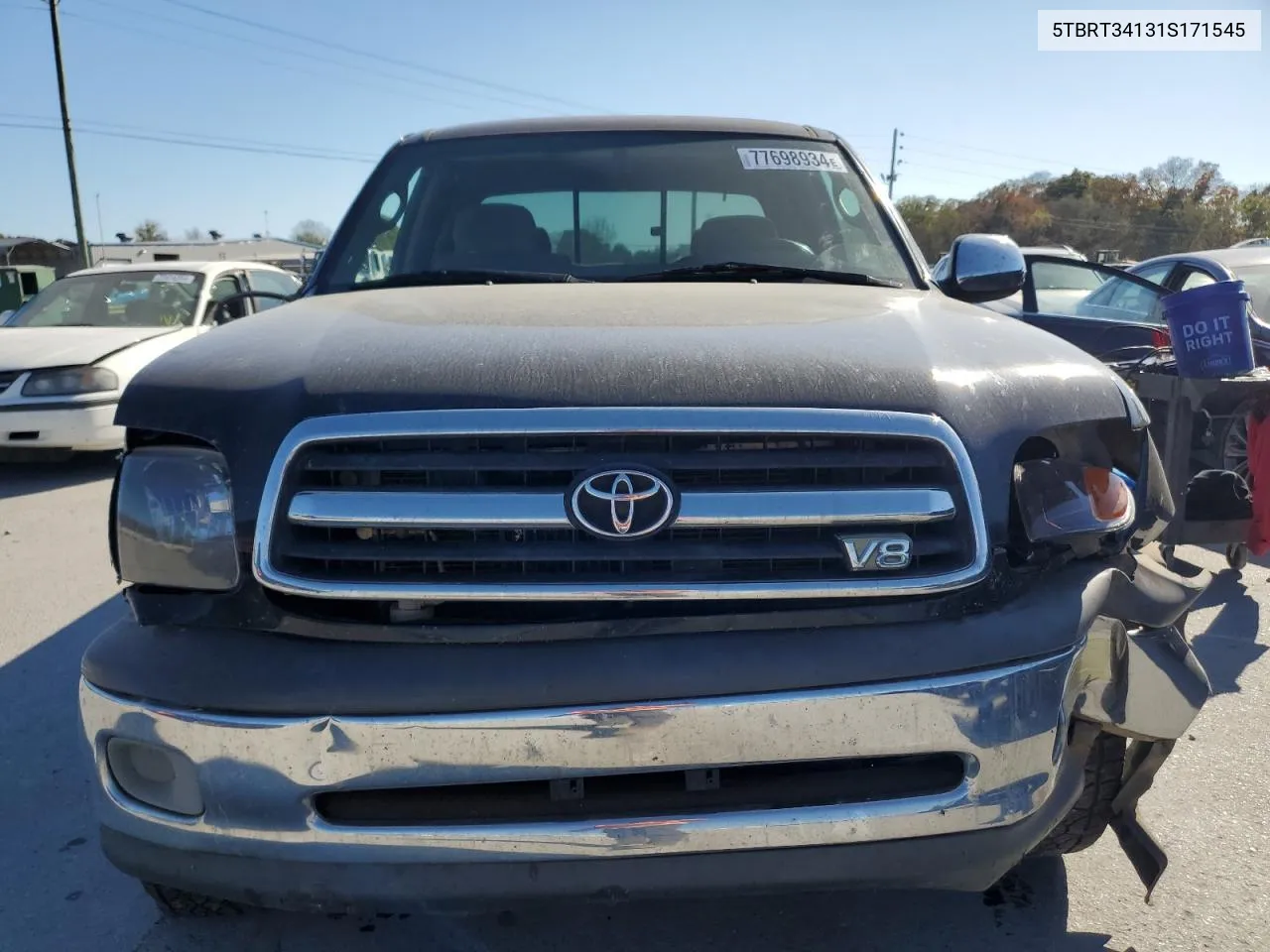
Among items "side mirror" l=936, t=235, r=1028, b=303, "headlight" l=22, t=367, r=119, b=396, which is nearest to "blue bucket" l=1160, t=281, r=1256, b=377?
"side mirror" l=936, t=235, r=1028, b=303

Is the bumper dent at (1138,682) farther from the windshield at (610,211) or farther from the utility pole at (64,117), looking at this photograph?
the utility pole at (64,117)

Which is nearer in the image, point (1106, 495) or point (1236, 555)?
point (1106, 495)

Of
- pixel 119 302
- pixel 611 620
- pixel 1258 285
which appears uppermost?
pixel 1258 285

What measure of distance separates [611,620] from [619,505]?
0.21 metres

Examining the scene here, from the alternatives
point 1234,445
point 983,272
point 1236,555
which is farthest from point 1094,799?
point 1234,445

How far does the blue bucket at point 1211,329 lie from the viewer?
421 centimetres

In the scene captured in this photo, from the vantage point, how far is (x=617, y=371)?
72.9 inches

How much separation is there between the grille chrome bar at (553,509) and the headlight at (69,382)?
6459 millimetres

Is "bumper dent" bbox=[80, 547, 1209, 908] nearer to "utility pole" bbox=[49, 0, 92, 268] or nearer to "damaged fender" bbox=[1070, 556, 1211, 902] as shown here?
"damaged fender" bbox=[1070, 556, 1211, 902]

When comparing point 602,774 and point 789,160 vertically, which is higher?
point 789,160

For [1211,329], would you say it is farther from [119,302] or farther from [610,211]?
[119,302]

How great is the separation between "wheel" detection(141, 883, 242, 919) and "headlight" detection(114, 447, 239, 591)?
72 cm

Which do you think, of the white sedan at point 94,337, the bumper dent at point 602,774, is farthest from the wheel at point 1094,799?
the white sedan at point 94,337

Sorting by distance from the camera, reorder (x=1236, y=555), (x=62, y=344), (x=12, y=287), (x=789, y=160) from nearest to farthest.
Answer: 1. (x=789, y=160)
2. (x=1236, y=555)
3. (x=62, y=344)
4. (x=12, y=287)
